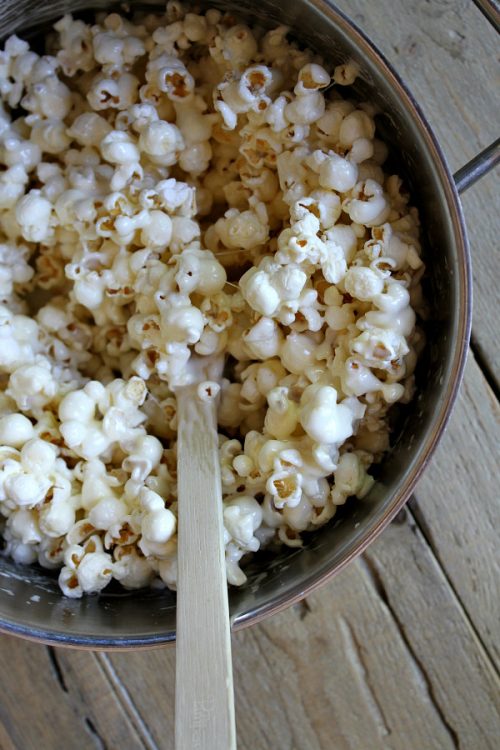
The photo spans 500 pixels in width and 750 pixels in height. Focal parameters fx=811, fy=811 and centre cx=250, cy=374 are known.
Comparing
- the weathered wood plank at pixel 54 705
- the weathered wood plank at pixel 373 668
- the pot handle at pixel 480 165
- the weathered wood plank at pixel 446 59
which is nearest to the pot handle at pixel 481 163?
the pot handle at pixel 480 165

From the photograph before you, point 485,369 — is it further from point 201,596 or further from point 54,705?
point 54,705

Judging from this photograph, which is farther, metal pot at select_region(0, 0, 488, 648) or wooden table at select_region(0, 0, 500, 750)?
wooden table at select_region(0, 0, 500, 750)

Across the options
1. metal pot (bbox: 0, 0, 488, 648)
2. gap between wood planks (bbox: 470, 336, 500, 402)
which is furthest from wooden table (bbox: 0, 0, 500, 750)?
metal pot (bbox: 0, 0, 488, 648)

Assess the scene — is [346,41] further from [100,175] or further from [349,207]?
[100,175]

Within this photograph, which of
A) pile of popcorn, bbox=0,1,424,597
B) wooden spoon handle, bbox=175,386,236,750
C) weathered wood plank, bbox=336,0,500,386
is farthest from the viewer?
weathered wood plank, bbox=336,0,500,386

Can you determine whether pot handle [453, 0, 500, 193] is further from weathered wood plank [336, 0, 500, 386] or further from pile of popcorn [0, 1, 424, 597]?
weathered wood plank [336, 0, 500, 386]

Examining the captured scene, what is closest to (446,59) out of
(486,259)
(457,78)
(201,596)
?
(457,78)
